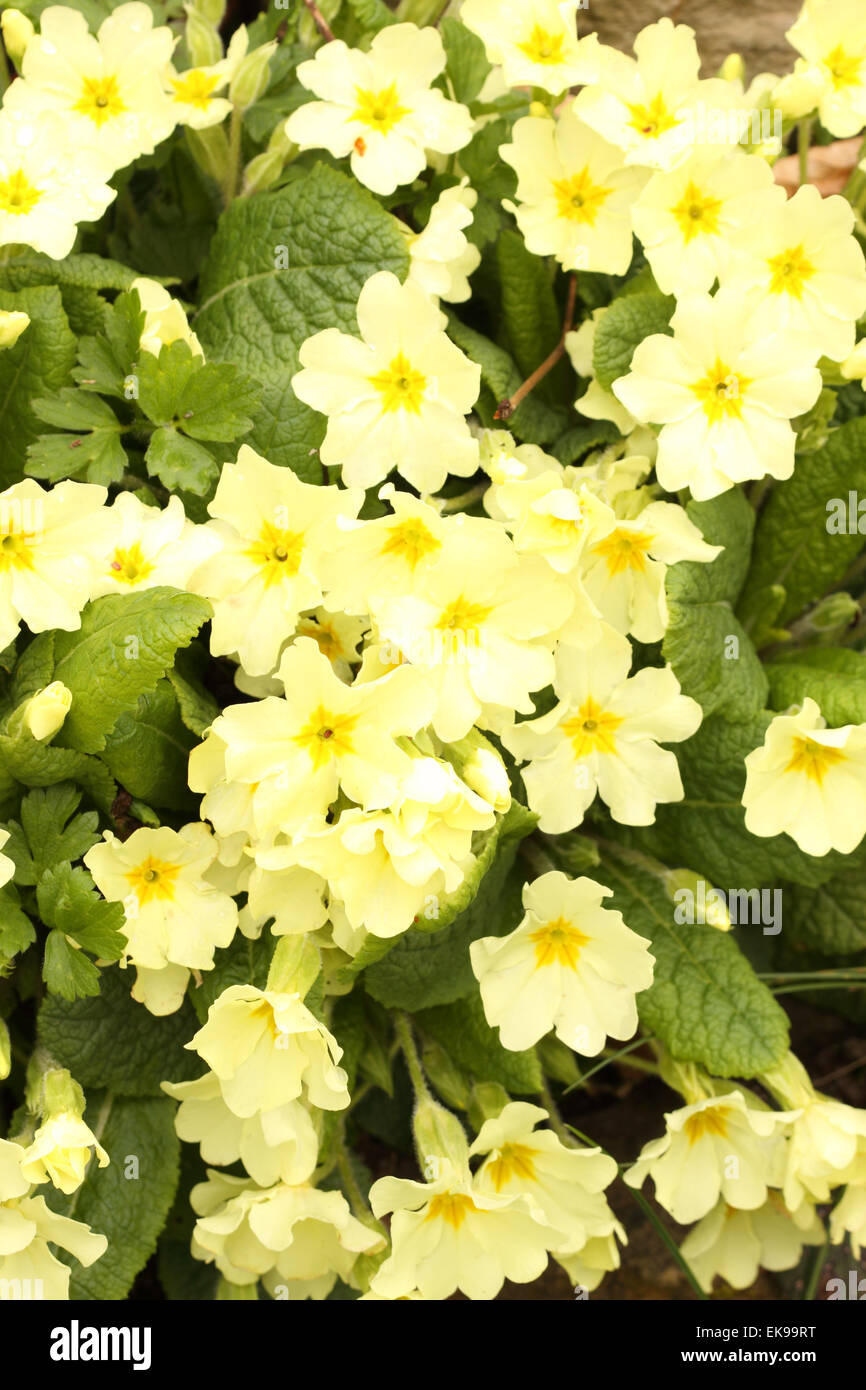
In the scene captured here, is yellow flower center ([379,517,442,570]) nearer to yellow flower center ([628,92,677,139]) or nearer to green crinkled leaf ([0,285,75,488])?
green crinkled leaf ([0,285,75,488])

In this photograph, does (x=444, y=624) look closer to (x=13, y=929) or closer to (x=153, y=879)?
(x=153, y=879)

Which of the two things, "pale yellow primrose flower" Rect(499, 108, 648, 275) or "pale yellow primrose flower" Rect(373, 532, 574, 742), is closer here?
"pale yellow primrose flower" Rect(373, 532, 574, 742)

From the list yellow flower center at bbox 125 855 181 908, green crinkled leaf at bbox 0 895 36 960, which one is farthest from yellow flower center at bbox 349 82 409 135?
green crinkled leaf at bbox 0 895 36 960

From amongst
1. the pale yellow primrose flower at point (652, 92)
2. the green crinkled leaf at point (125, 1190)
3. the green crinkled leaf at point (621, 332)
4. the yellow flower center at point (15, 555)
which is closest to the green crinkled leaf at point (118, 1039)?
the green crinkled leaf at point (125, 1190)

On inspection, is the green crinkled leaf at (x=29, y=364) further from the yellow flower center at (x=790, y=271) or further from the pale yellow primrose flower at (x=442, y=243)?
the yellow flower center at (x=790, y=271)

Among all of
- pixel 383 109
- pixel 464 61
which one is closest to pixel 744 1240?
pixel 383 109

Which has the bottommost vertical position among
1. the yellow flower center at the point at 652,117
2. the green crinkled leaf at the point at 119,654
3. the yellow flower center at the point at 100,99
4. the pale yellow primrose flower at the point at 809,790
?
the pale yellow primrose flower at the point at 809,790
